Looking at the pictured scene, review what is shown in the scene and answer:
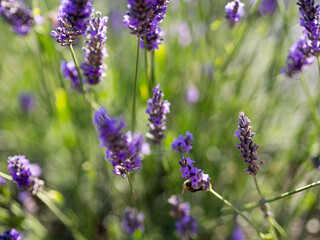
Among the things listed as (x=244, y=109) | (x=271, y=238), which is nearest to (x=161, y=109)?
(x=271, y=238)

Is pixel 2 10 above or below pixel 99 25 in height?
above

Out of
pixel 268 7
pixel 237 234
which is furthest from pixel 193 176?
pixel 268 7

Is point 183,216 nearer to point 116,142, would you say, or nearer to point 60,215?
point 60,215

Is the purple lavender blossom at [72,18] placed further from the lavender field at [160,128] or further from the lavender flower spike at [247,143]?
the lavender flower spike at [247,143]

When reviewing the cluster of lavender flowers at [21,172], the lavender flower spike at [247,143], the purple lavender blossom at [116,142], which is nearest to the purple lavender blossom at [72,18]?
the purple lavender blossom at [116,142]

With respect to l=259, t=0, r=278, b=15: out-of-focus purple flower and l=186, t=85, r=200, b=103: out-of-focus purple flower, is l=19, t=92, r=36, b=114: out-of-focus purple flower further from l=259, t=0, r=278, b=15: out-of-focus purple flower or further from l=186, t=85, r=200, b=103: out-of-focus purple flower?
l=259, t=0, r=278, b=15: out-of-focus purple flower

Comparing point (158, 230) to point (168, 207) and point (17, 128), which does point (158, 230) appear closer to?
point (168, 207)

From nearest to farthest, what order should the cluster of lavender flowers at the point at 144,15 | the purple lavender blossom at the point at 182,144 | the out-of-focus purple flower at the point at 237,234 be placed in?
the cluster of lavender flowers at the point at 144,15 → the purple lavender blossom at the point at 182,144 → the out-of-focus purple flower at the point at 237,234
